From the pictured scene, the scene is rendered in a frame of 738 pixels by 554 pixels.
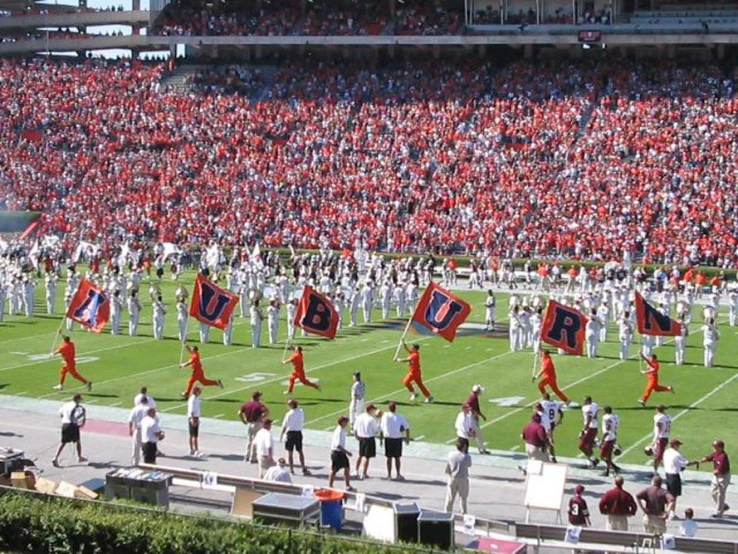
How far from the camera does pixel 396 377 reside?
24641 millimetres

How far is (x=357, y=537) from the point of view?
1262 cm

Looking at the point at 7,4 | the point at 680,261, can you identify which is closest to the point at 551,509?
the point at 680,261

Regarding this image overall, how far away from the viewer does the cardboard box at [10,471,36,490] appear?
47.8 feet

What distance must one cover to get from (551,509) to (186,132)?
44199 mm

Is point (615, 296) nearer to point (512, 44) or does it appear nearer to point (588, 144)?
point (588, 144)

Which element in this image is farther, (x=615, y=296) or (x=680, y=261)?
(x=680, y=261)

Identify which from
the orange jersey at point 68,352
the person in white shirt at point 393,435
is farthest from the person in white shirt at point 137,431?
the orange jersey at point 68,352

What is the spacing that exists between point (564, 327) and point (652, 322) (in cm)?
266

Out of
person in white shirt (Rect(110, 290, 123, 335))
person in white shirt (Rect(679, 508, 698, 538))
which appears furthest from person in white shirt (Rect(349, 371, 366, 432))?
person in white shirt (Rect(110, 290, 123, 335))

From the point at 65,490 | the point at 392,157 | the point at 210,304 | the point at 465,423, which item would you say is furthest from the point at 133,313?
the point at 392,157

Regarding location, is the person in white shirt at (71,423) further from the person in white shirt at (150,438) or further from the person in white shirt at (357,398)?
the person in white shirt at (357,398)

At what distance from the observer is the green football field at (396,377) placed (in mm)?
20672

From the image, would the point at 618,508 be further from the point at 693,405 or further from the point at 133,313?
the point at 133,313

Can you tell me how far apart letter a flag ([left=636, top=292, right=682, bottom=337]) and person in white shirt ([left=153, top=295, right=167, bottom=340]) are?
35.1ft
